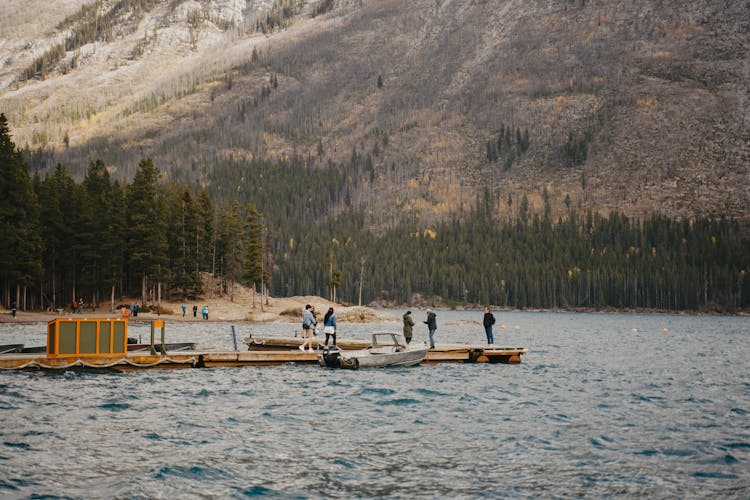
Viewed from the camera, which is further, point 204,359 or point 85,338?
point 204,359

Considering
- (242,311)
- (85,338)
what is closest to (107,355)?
(85,338)

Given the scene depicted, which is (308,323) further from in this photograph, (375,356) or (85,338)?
(85,338)

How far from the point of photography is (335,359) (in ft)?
141

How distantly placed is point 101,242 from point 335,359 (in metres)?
62.9

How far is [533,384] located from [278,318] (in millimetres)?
69921

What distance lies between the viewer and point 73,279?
9881cm

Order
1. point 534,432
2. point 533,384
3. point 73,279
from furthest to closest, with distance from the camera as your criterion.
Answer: point 73,279 → point 533,384 → point 534,432

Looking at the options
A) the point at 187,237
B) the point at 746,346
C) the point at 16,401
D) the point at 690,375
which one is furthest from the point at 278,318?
the point at 16,401

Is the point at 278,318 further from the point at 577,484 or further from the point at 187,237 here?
the point at 577,484

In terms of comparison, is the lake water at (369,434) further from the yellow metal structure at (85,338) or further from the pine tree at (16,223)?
the pine tree at (16,223)

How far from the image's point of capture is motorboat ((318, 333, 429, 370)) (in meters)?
43.2

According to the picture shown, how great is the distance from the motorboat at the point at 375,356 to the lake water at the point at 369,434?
87 cm

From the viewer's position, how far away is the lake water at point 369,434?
61.2 ft

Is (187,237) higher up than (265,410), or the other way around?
(187,237)
